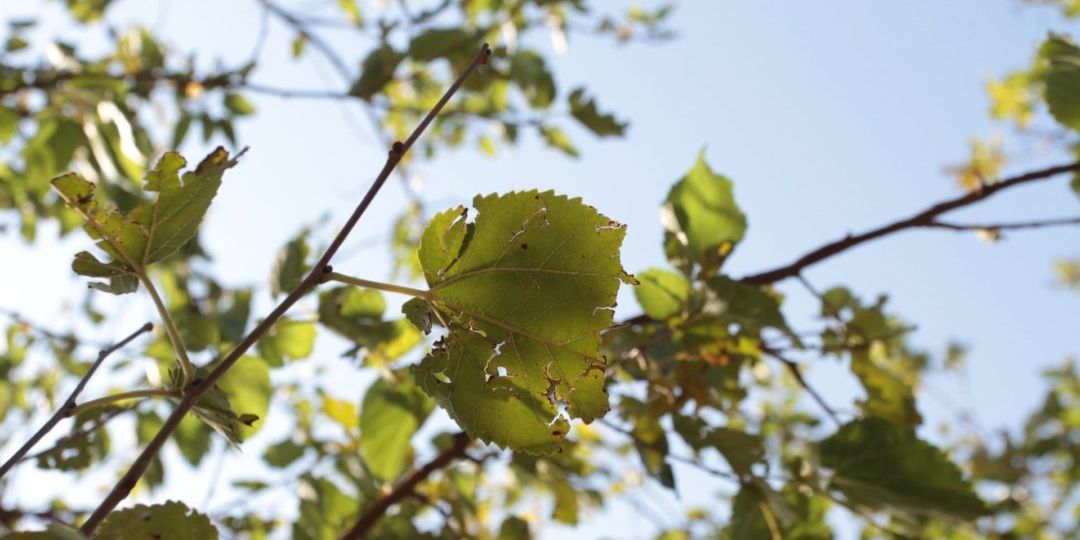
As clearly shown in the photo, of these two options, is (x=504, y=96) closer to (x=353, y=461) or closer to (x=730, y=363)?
(x=353, y=461)

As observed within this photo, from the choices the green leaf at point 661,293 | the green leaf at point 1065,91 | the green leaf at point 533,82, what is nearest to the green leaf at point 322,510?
the green leaf at point 661,293

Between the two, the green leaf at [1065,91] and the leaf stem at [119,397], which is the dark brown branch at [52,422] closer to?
the leaf stem at [119,397]

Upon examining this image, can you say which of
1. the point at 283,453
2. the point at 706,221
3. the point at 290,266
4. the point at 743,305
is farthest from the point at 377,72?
the point at 743,305

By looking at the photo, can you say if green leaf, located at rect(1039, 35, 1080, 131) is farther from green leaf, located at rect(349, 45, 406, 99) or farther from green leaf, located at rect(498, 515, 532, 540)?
green leaf, located at rect(349, 45, 406, 99)

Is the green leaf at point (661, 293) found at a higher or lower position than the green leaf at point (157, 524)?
higher

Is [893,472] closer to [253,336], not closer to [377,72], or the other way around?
[253,336]
